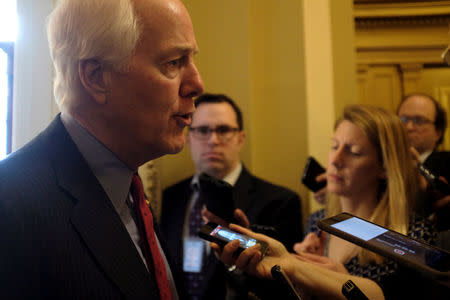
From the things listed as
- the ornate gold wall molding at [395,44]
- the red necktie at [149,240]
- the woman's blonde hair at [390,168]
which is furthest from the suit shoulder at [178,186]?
the ornate gold wall molding at [395,44]

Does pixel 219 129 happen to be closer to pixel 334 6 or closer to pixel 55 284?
pixel 334 6

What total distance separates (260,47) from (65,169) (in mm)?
1818

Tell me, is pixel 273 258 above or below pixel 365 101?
below

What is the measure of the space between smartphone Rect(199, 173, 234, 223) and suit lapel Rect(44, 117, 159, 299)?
1.76ft

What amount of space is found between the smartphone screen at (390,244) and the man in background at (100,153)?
0.43 m

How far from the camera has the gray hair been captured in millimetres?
864

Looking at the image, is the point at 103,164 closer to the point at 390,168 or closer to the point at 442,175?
the point at 390,168

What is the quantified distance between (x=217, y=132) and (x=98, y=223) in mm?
1364

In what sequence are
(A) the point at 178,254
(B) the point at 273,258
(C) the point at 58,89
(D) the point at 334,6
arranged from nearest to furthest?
(C) the point at 58,89
(B) the point at 273,258
(A) the point at 178,254
(D) the point at 334,6

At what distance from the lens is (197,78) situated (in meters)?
1.00

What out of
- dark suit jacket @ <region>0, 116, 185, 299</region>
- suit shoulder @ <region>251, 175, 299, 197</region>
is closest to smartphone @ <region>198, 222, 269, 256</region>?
dark suit jacket @ <region>0, 116, 185, 299</region>

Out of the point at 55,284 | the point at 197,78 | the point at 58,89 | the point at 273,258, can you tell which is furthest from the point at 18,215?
the point at 273,258

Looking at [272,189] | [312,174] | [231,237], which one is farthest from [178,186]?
[231,237]

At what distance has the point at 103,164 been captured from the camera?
3.01ft
